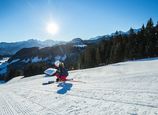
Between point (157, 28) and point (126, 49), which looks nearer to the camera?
point (157, 28)

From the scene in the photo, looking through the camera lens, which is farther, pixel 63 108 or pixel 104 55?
pixel 104 55

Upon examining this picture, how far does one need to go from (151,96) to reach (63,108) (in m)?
3.53

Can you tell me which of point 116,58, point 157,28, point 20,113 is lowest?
point 20,113

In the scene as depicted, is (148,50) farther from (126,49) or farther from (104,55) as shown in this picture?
(104,55)

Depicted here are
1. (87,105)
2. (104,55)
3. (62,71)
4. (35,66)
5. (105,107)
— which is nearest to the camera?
(105,107)

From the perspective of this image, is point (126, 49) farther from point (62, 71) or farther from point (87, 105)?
point (87, 105)

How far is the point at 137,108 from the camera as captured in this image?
272 inches

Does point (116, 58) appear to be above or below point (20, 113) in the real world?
above

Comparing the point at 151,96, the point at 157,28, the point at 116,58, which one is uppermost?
the point at 157,28

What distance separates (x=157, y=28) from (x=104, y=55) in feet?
64.1

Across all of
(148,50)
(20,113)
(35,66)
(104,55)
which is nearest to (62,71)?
(20,113)

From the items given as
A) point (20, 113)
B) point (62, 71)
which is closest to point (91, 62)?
point (62, 71)

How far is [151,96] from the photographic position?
809cm

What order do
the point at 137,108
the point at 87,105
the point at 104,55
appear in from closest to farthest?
the point at 137,108 → the point at 87,105 → the point at 104,55
